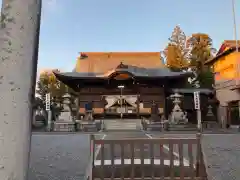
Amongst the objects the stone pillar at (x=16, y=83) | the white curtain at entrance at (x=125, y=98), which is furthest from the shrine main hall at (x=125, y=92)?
the stone pillar at (x=16, y=83)

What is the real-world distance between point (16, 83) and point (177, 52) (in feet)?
97.3

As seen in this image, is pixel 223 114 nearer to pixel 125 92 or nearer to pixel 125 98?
pixel 125 98

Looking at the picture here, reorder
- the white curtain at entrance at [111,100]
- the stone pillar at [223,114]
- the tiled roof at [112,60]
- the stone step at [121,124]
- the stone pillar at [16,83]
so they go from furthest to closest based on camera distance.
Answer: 1. the tiled roof at [112,60]
2. the white curtain at entrance at [111,100]
3. the stone pillar at [223,114]
4. the stone step at [121,124]
5. the stone pillar at [16,83]

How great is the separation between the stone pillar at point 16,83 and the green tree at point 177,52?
28.2 metres

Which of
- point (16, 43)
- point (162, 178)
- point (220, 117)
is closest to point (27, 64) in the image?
point (16, 43)

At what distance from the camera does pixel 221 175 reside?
155 inches

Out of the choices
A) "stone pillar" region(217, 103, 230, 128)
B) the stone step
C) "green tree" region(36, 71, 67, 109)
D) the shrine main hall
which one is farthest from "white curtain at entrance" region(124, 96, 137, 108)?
"green tree" region(36, 71, 67, 109)

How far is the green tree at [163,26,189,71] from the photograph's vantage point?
29214 mm

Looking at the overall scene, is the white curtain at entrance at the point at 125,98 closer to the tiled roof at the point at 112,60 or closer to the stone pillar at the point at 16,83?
the tiled roof at the point at 112,60

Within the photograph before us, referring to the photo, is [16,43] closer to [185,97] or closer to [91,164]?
[91,164]

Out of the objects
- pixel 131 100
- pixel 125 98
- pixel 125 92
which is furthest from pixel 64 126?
pixel 131 100

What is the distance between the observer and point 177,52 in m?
29.8

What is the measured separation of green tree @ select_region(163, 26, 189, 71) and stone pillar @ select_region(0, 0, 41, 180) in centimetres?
2822

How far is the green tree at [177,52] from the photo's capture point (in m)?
29.2
